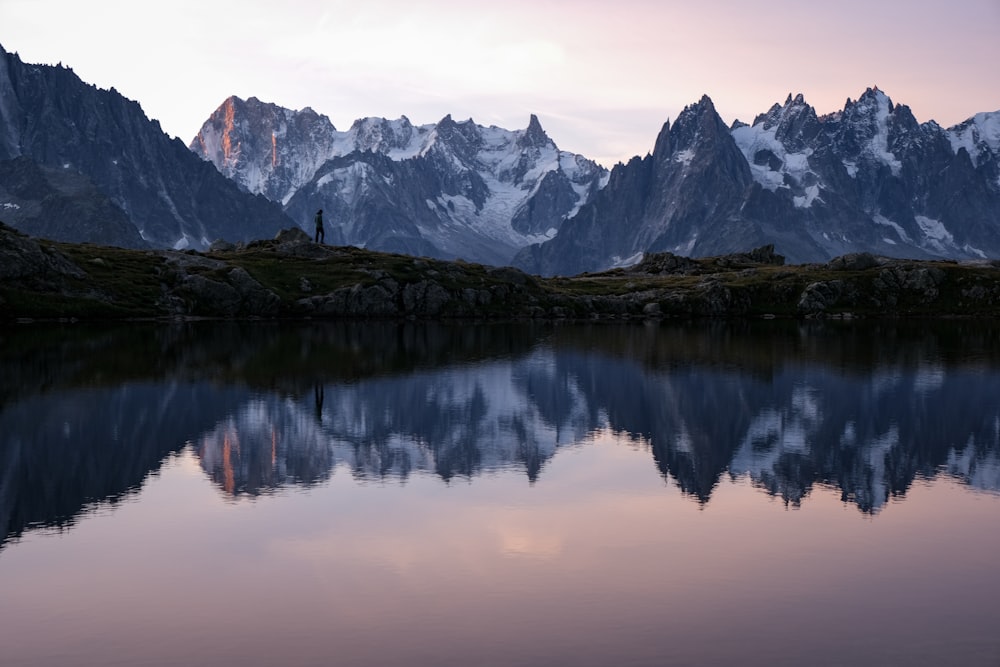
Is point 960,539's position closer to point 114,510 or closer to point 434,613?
point 434,613

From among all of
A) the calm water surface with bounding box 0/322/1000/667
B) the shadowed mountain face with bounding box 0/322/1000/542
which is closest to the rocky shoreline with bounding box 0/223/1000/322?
the shadowed mountain face with bounding box 0/322/1000/542

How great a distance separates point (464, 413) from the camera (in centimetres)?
6575

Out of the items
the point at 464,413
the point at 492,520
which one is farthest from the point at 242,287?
the point at 492,520

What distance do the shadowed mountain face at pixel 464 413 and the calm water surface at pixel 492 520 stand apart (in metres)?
0.35

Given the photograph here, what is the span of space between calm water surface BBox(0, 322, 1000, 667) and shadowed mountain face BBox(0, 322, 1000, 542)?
349 millimetres

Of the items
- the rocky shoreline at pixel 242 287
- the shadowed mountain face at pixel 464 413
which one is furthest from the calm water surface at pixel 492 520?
the rocky shoreline at pixel 242 287

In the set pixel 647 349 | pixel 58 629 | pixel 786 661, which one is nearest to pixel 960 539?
pixel 786 661

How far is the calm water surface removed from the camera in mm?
24844

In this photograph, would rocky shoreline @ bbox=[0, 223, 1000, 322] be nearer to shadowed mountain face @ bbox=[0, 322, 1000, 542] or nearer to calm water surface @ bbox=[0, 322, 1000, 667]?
shadowed mountain face @ bbox=[0, 322, 1000, 542]

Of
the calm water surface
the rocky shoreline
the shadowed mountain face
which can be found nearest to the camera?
the calm water surface

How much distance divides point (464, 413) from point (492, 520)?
28882mm

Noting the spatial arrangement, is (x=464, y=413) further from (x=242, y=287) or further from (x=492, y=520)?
(x=242, y=287)

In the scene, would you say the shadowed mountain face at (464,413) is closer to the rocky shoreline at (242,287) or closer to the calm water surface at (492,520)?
the calm water surface at (492,520)

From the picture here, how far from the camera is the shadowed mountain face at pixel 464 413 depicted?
4569cm
